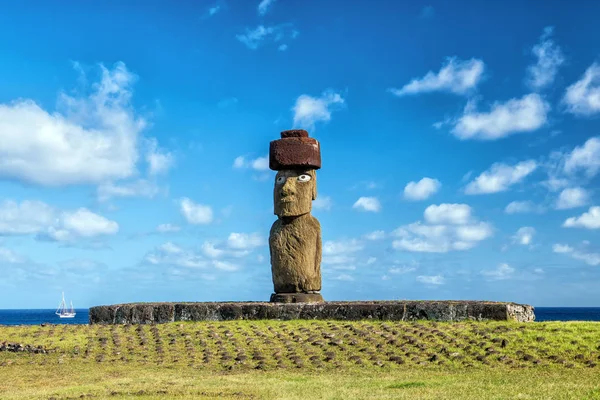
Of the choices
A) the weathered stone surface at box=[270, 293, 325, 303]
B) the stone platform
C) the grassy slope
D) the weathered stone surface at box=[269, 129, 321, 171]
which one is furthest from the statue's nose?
the grassy slope

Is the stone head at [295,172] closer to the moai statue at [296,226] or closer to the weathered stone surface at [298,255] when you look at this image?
Result: the moai statue at [296,226]

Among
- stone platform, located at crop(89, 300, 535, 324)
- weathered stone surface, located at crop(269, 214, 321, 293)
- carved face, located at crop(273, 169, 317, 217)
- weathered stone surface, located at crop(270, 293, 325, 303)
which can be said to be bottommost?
stone platform, located at crop(89, 300, 535, 324)

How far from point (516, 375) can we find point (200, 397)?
4.91 m

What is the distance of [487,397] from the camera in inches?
346

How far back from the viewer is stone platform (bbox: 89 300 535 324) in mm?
15414

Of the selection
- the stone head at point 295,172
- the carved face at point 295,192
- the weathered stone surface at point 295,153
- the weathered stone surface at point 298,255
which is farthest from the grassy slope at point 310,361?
the weathered stone surface at point 295,153

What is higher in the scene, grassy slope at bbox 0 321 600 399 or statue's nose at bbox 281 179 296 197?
statue's nose at bbox 281 179 296 197

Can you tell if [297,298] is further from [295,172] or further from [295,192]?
[295,172]

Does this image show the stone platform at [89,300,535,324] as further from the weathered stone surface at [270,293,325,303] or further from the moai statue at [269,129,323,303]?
the moai statue at [269,129,323,303]

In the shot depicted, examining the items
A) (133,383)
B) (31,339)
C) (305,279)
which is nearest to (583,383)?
(133,383)

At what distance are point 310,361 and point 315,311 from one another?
4374mm

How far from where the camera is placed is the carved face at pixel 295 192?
1745cm

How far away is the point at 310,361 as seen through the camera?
11883 mm

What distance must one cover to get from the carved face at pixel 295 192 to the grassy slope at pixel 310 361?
3.14 m
